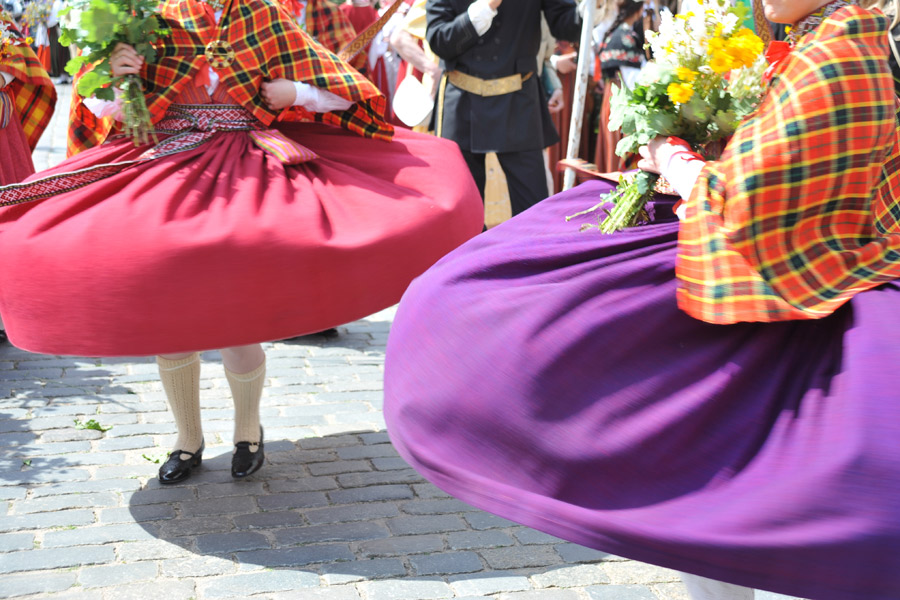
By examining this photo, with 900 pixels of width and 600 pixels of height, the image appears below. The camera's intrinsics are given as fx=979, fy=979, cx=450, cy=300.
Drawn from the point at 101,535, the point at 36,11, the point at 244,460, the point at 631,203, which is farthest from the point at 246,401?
the point at 36,11

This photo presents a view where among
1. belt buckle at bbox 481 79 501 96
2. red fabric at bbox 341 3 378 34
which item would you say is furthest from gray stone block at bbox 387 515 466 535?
red fabric at bbox 341 3 378 34

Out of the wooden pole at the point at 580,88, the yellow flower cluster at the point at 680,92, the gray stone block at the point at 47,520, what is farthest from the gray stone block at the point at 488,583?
the wooden pole at the point at 580,88

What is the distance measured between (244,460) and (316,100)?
1416 millimetres

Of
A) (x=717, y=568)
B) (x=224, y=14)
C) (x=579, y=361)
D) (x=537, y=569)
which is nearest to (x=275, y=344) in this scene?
(x=224, y=14)

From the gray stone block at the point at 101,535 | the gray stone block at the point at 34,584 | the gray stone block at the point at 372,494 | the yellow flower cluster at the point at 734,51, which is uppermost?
the yellow flower cluster at the point at 734,51

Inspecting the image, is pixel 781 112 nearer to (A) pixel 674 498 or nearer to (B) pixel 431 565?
(A) pixel 674 498

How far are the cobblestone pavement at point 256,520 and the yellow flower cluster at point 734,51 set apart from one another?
1661 mm

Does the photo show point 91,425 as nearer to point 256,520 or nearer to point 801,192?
point 256,520

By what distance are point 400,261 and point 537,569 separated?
1111 millimetres

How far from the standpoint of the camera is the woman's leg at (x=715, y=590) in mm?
2168

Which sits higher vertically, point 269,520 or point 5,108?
point 5,108

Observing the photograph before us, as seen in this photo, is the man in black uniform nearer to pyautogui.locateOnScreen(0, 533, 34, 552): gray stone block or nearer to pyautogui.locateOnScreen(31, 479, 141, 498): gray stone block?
pyautogui.locateOnScreen(31, 479, 141, 498): gray stone block

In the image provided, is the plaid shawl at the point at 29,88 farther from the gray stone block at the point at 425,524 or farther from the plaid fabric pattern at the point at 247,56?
the gray stone block at the point at 425,524

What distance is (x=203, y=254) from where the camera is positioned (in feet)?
9.84
